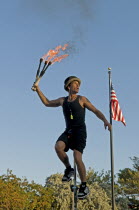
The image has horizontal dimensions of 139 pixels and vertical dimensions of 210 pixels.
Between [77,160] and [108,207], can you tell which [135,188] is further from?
[77,160]

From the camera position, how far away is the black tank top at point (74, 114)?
23.0ft

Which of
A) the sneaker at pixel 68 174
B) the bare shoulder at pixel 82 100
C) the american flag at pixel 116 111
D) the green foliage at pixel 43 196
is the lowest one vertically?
the sneaker at pixel 68 174

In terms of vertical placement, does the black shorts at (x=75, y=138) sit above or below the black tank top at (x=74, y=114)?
below

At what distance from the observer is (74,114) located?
7.02m

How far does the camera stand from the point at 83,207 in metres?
42.7

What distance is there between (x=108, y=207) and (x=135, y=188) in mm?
13970

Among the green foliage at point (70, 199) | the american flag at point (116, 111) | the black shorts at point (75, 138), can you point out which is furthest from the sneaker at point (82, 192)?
the green foliage at point (70, 199)

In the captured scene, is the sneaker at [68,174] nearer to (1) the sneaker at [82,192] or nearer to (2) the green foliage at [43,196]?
(1) the sneaker at [82,192]

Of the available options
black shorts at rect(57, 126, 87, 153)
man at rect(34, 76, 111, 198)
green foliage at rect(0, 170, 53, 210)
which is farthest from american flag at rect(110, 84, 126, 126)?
green foliage at rect(0, 170, 53, 210)

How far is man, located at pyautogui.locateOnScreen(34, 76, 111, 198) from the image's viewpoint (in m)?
6.80

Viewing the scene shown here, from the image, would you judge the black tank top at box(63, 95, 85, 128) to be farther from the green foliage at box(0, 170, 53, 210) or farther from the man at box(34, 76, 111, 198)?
the green foliage at box(0, 170, 53, 210)

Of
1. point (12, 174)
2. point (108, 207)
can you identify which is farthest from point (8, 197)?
point (108, 207)

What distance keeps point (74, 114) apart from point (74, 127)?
0.24 metres

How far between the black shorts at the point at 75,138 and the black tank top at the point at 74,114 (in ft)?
0.36
